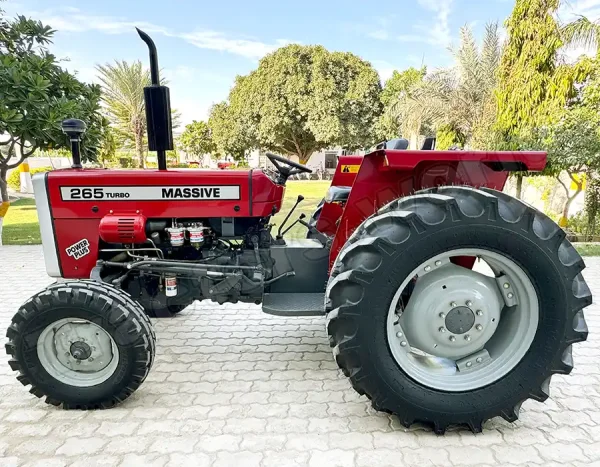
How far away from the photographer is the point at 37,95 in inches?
196

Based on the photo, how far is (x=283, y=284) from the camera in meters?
2.75

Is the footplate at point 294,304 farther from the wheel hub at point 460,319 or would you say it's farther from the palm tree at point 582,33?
the palm tree at point 582,33

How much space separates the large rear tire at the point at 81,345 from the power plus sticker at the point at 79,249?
0.47m

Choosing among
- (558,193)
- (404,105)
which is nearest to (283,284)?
(558,193)

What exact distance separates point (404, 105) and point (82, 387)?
41.2 feet

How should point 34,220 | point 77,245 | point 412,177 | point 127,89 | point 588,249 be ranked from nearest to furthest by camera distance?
point 412,177 < point 77,245 < point 588,249 < point 34,220 < point 127,89

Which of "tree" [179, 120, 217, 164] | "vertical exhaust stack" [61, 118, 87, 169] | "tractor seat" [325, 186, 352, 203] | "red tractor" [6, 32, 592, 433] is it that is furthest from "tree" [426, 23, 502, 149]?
"tree" [179, 120, 217, 164]

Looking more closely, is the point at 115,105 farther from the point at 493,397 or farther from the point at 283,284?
the point at 493,397

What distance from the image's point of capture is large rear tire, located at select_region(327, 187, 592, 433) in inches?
73.2

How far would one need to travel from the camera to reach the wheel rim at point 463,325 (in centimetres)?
202

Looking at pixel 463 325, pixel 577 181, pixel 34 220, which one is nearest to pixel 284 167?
pixel 463 325

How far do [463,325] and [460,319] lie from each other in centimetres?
3

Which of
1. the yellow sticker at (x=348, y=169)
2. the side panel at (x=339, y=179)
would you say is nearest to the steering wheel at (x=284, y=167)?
the side panel at (x=339, y=179)

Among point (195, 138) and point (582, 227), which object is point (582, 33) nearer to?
point (582, 227)
